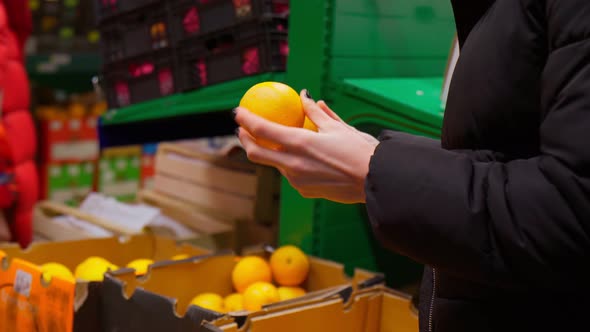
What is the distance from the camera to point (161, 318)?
1.54 m

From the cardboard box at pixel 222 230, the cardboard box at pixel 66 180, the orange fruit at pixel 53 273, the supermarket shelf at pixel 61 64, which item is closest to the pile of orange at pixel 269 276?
the orange fruit at pixel 53 273

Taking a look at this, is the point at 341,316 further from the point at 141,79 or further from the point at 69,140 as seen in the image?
the point at 69,140

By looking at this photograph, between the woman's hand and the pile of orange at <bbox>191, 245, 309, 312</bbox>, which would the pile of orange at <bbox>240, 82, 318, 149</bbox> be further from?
the pile of orange at <bbox>191, 245, 309, 312</bbox>

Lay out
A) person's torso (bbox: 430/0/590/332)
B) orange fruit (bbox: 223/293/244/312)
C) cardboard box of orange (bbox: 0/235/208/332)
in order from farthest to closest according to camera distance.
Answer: orange fruit (bbox: 223/293/244/312)
cardboard box of orange (bbox: 0/235/208/332)
person's torso (bbox: 430/0/590/332)

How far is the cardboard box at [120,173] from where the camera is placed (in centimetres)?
569

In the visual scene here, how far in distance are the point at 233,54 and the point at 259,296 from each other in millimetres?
795

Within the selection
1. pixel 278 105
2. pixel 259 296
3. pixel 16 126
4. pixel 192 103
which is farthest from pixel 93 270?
pixel 16 126

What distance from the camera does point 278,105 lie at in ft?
3.36

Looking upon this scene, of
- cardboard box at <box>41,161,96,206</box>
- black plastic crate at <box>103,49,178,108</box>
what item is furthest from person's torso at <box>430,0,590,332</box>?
cardboard box at <box>41,161,96,206</box>

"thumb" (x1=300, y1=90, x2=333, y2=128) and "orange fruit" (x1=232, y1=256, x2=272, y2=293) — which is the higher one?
"thumb" (x1=300, y1=90, x2=333, y2=128)

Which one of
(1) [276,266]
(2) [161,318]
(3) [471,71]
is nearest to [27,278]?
(2) [161,318]

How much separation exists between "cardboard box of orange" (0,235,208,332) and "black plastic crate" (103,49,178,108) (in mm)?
607

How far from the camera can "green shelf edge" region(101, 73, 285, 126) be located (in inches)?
80.4

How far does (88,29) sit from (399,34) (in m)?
4.36
